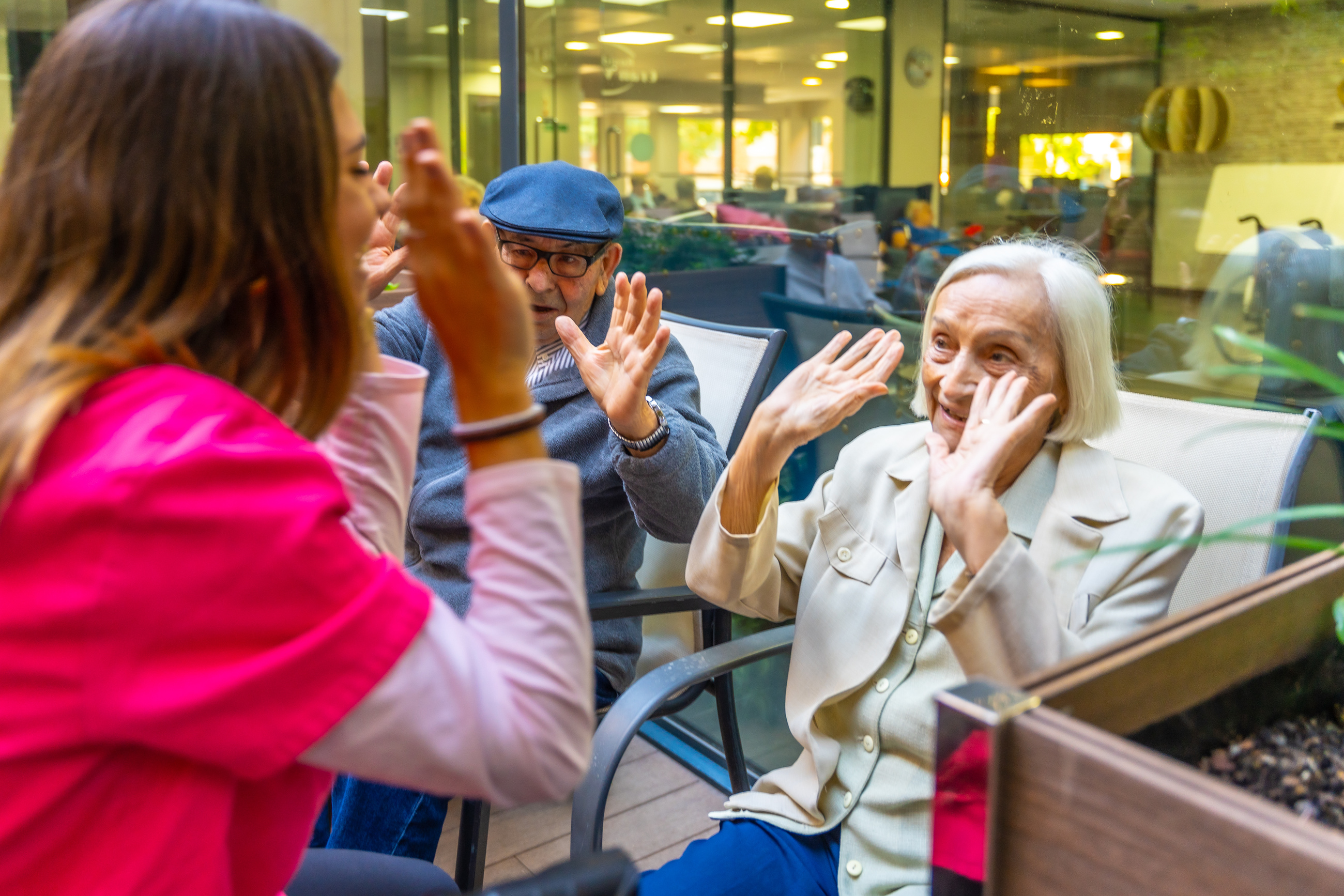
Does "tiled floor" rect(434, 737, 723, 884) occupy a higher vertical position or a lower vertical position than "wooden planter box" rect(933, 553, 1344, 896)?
lower

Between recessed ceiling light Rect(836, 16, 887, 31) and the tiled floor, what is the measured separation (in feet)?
6.16

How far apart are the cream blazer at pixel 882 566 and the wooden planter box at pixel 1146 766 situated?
0.33 m

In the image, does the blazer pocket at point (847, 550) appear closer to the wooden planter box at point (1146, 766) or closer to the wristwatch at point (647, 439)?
the wristwatch at point (647, 439)

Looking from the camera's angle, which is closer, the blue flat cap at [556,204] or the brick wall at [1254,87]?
the brick wall at [1254,87]

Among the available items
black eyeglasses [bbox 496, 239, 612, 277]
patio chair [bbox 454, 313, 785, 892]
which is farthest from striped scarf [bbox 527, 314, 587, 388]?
patio chair [bbox 454, 313, 785, 892]

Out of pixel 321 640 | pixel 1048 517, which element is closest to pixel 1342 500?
pixel 1048 517

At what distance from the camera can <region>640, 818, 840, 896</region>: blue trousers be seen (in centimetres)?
148

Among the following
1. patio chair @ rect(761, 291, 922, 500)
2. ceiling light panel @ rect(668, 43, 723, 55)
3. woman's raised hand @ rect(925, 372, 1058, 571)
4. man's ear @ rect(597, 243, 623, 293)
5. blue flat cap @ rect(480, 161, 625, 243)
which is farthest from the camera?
ceiling light panel @ rect(668, 43, 723, 55)

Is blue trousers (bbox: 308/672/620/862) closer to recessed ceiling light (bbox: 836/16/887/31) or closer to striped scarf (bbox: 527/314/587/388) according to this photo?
striped scarf (bbox: 527/314/587/388)

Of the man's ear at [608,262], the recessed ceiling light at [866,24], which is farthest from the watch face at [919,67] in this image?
the man's ear at [608,262]

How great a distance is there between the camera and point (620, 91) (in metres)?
3.37

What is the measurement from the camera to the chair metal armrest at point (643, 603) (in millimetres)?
2004

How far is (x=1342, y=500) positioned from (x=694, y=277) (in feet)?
6.25

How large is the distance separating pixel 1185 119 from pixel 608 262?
1137 millimetres
